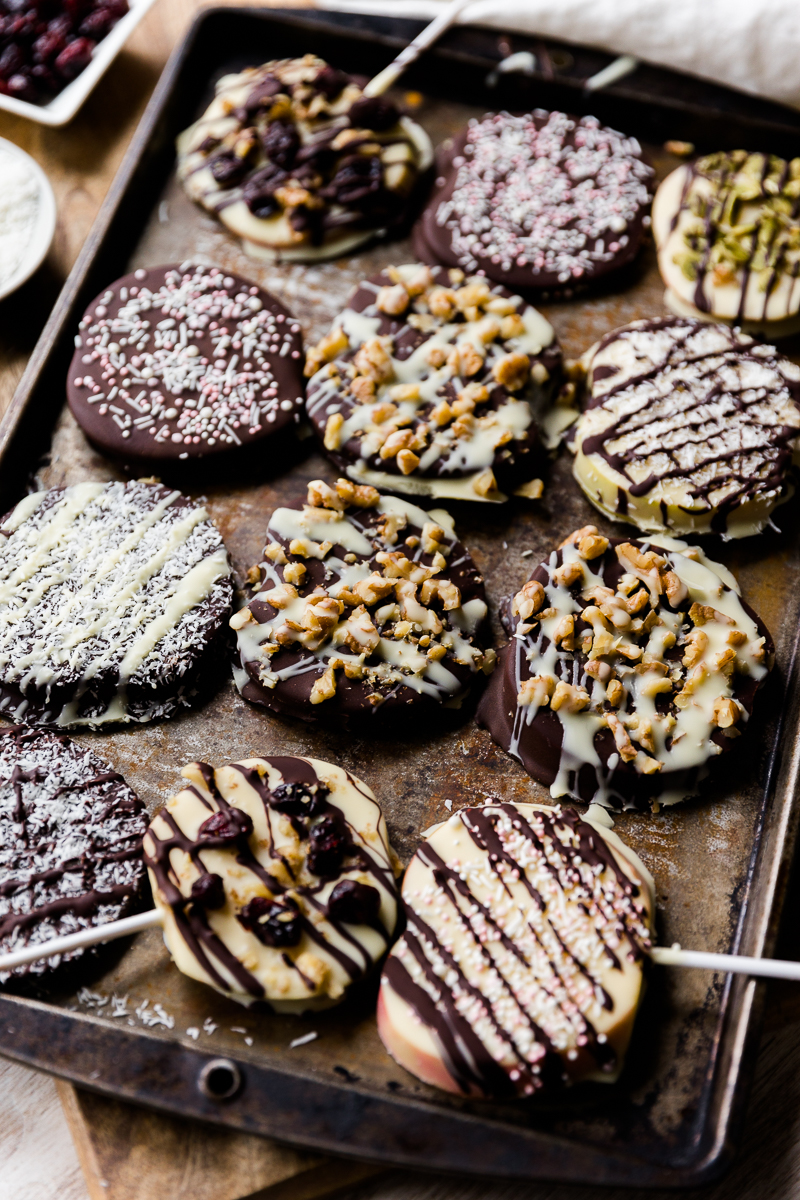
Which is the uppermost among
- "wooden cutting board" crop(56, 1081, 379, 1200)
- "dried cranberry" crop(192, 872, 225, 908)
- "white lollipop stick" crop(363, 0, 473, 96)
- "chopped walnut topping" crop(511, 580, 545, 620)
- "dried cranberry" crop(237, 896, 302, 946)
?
"white lollipop stick" crop(363, 0, 473, 96)

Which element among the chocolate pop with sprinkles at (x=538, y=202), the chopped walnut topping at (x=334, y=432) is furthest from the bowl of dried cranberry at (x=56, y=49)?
the chopped walnut topping at (x=334, y=432)

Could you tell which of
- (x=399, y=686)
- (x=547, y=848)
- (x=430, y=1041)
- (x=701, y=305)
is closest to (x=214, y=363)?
(x=399, y=686)

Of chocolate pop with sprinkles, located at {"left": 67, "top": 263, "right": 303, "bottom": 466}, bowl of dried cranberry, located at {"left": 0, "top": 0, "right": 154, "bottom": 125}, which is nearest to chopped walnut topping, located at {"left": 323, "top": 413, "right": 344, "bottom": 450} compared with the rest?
chocolate pop with sprinkles, located at {"left": 67, "top": 263, "right": 303, "bottom": 466}

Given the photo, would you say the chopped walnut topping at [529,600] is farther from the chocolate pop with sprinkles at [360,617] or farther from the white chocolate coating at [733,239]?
the white chocolate coating at [733,239]

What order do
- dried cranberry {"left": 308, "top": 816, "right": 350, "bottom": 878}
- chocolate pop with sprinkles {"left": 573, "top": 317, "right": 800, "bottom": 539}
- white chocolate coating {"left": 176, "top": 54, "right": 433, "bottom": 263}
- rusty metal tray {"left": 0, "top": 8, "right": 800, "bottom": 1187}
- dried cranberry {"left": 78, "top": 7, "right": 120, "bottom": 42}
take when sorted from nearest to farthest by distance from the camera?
rusty metal tray {"left": 0, "top": 8, "right": 800, "bottom": 1187}, dried cranberry {"left": 308, "top": 816, "right": 350, "bottom": 878}, chocolate pop with sprinkles {"left": 573, "top": 317, "right": 800, "bottom": 539}, white chocolate coating {"left": 176, "top": 54, "right": 433, "bottom": 263}, dried cranberry {"left": 78, "top": 7, "right": 120, "bottom": 42}

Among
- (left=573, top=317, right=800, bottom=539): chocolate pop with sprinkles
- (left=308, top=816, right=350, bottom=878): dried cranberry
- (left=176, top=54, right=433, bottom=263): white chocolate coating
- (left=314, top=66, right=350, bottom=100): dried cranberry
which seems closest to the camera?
(left=308, top=816, right=350, bottom=878): dried cranberry

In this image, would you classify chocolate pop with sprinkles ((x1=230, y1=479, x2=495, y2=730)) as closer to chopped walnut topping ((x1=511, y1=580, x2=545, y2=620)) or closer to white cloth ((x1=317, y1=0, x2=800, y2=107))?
chopped walnut topping ((x1=511, y1=580, x2=545, y2=620))

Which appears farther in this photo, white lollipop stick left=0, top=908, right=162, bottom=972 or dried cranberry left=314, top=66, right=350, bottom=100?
dried cranberry left=314, top=66, right=350, bottom=100
